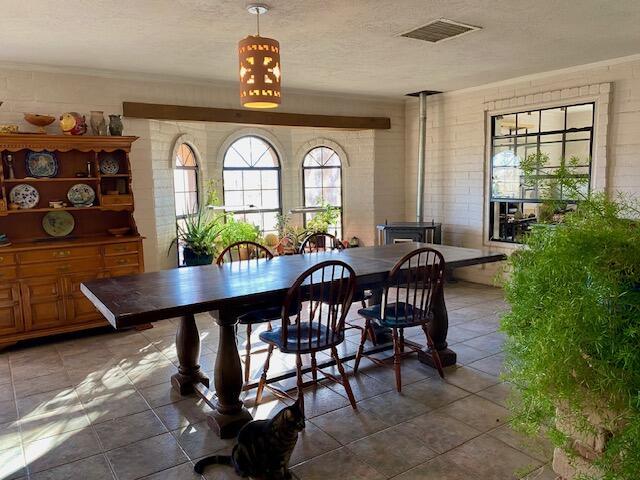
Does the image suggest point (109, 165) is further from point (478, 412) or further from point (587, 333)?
point (587, 333)

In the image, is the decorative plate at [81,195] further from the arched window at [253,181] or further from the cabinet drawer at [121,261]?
the arched window at [253,181]

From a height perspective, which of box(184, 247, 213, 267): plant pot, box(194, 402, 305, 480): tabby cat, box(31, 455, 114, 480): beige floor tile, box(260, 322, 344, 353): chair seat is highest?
box(184, 247, 213, 267): plant pot

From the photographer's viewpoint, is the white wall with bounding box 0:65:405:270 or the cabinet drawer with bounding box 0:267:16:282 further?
the white wall with bounding box 0:65:405:270

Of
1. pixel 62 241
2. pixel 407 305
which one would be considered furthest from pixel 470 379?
pixel 62 241

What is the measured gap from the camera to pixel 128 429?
2793mm

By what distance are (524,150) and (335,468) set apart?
4.44 metres

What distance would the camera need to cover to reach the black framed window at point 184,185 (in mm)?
6238

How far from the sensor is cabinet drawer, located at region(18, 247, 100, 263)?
4.16 meters

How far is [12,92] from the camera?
4.32 meters

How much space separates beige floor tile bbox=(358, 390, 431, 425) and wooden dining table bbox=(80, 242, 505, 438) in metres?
0.59

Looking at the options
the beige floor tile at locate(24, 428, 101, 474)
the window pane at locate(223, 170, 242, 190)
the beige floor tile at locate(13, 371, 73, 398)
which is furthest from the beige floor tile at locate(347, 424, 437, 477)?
the window pane at locate(223, 170, 242, 190)

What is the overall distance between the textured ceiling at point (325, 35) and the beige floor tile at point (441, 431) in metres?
2.44

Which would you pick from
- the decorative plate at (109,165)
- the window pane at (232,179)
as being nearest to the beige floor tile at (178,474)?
the decorative plate at (109,165)

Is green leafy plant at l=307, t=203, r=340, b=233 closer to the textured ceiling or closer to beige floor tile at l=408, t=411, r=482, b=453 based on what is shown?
the textured ceiling
